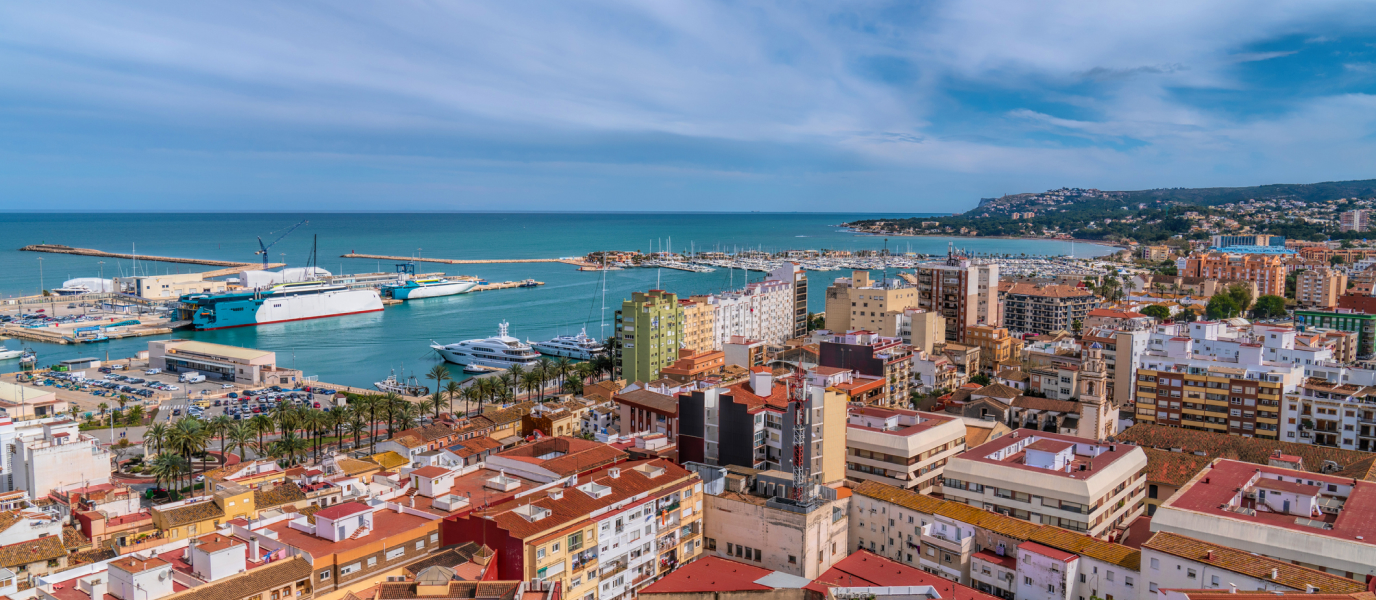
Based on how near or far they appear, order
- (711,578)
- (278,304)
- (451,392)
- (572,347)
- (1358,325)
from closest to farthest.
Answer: (711,578), (451,392), (1358,325), (572,347), (278,304)

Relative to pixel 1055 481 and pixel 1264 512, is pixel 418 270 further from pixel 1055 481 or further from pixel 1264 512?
pixel 1264 512

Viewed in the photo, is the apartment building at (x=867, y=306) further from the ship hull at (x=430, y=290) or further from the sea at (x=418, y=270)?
the ship hull at (x=430, y=290)

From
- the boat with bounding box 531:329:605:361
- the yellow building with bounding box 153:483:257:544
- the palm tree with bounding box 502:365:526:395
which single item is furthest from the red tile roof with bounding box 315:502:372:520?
the boat with bounding box 531:329:605:361

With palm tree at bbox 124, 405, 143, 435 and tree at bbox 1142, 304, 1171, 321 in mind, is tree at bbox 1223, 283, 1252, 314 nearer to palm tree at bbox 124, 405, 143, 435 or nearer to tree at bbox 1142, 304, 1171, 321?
tree at bbox 1142, 304, 1171, 321

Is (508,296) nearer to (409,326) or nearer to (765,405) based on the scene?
(409,326)

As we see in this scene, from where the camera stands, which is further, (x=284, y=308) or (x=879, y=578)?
(x=284, y=308)

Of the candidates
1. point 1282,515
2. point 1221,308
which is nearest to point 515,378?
point 1282,515

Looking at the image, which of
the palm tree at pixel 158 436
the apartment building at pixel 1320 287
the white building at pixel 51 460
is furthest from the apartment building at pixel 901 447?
the apartment building at pixel 1320 287
